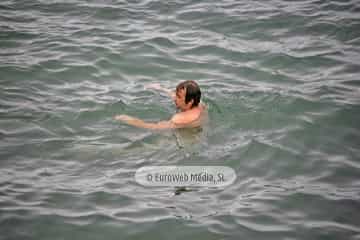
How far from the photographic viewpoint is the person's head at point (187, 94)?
8.68m

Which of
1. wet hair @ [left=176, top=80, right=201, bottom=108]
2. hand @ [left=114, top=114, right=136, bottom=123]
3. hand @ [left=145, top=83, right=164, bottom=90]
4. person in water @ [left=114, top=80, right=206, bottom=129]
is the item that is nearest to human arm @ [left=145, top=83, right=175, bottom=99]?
hand @ [left=145, top=83, right=164, bottom=90]

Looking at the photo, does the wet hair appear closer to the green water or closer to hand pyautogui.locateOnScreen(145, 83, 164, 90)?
the green water

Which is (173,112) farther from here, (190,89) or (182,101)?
(190,89)

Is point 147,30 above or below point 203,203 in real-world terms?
above

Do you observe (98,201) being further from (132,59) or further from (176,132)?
(132,59)

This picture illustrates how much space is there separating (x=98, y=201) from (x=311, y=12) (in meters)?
8.51

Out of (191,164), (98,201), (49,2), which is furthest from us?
(49,2)

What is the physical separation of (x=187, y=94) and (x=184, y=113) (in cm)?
36

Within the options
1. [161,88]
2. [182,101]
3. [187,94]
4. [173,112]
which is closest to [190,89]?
[187,94]

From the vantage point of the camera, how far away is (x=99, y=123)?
9211 millimetres

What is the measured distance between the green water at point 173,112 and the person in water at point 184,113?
17 centimetres

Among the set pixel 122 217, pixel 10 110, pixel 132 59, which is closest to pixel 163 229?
pixel 122 217

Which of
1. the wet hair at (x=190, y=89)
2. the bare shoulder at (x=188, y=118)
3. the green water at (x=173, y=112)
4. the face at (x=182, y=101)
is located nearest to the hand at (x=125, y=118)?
the green water at (x=173, y=112)

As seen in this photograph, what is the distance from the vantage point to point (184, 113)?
887 cm
